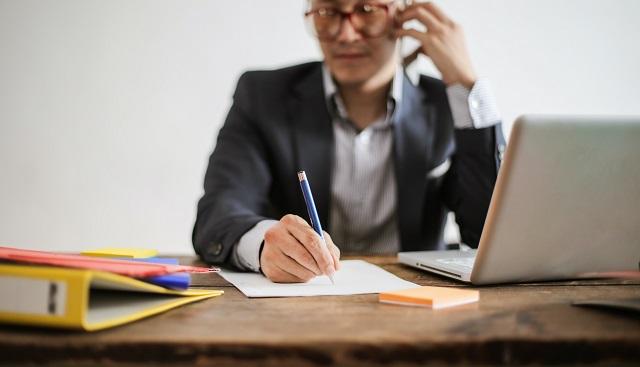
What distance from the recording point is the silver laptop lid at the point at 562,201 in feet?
2.53

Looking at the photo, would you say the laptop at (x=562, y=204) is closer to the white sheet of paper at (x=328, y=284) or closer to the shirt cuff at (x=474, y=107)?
the white sheet of paper at (x=328, y=284)

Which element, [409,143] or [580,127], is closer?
[580,127]

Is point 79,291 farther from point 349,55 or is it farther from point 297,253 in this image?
point 349,55

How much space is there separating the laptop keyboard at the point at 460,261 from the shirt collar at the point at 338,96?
0.68 meters

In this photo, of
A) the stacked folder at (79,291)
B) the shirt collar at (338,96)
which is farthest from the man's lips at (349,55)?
the stacked folder at (79,291)

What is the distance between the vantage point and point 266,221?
112 cm

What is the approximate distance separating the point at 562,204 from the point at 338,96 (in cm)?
95

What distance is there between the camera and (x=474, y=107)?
1.49m

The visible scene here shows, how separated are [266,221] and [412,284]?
0.32m

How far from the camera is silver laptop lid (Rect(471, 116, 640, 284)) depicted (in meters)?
0.77

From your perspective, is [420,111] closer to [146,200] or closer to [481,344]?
[481,344]

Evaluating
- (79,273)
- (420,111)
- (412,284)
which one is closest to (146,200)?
(420,111)

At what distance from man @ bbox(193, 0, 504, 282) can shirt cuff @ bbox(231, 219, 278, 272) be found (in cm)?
24

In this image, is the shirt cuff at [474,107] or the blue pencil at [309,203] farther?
the shirt cuff at [474,107]
